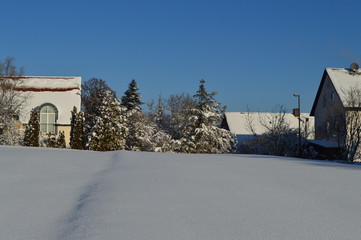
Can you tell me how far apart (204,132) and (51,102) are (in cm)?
1218

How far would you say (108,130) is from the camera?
84.9ft

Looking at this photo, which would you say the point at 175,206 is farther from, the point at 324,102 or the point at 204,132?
the point at 324,102

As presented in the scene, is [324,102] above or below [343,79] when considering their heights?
below

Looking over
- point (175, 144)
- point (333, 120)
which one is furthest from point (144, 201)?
point (175, 144)

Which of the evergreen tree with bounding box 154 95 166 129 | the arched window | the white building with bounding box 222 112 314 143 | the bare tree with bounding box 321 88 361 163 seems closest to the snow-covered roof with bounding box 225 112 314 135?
the white building with bounding box 222 112 314 143

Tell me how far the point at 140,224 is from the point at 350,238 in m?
1.49

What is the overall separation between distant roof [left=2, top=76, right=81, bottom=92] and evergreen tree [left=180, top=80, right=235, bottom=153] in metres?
10.1

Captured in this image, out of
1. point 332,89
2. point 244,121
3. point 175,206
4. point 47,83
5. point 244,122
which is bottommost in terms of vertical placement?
point 175,206

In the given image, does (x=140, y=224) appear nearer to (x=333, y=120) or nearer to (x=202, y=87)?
(x=333, y=120)

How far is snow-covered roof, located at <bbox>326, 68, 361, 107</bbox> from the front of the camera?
29.6m

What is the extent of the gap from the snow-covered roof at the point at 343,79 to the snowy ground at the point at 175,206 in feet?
85.4

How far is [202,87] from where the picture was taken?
2905 centimetres

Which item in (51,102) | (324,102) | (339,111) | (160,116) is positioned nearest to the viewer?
(339,111)

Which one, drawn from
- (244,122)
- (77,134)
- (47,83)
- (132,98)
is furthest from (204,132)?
(244,122)
